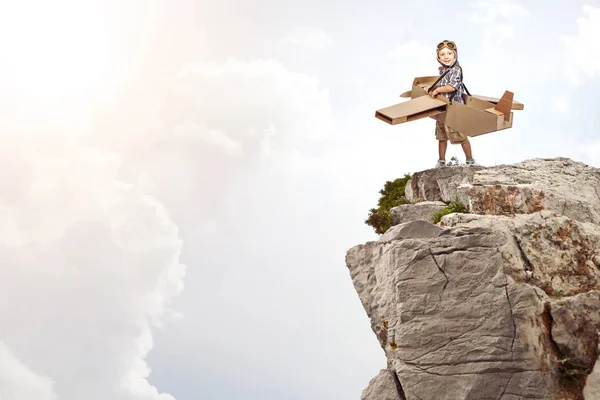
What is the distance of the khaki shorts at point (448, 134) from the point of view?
19.0m

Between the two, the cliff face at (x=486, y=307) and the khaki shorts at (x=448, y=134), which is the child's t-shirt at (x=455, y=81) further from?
the cliff face at (x=486, y=307)

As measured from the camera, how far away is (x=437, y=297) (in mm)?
12836

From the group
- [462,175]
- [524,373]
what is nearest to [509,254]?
[524,373]

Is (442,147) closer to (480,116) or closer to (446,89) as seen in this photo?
(480,116)

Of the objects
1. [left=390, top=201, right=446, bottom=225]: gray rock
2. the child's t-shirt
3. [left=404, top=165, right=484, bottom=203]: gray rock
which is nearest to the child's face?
the child's t-shirt

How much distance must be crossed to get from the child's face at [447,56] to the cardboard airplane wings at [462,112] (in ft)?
3.37

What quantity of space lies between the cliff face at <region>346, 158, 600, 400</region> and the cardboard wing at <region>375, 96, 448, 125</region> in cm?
514

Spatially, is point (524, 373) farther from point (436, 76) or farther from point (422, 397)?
point (436, 76)

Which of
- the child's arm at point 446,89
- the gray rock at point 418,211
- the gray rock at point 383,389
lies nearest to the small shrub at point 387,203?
the gray rock at point 418,211

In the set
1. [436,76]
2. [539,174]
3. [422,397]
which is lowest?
[422,397]

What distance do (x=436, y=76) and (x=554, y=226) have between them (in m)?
7.23

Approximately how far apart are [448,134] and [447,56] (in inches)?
84.3

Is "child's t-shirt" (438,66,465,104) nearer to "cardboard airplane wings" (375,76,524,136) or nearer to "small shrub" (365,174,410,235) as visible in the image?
"cardboard airplane wings" (375,76,524,136)

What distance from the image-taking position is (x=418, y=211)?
58.7ft
